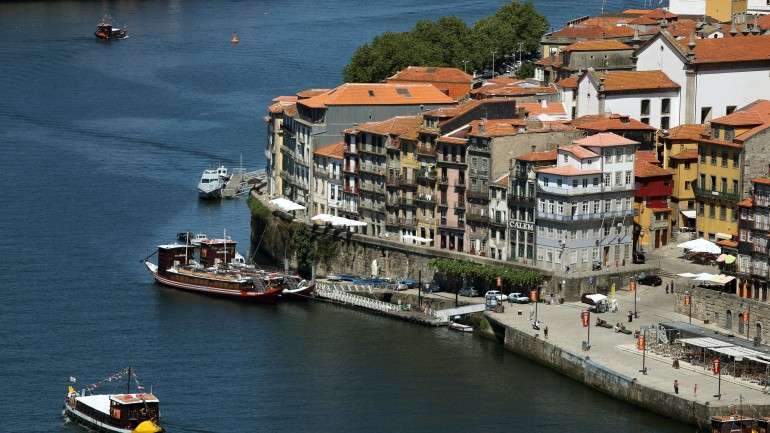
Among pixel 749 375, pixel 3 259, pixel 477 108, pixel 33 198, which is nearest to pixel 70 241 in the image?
pixel 3 259

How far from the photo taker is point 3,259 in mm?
137125

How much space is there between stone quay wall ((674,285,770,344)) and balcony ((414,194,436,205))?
1792 centimetres

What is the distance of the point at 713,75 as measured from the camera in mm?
142375

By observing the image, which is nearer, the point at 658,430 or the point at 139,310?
the point at 658,430

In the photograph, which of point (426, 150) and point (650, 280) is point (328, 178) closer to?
point (426, 150)

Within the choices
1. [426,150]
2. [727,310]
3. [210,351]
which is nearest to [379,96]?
[426,150]

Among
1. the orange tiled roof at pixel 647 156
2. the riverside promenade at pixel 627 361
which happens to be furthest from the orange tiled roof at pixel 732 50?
the riverside promenade at pixel 627 361

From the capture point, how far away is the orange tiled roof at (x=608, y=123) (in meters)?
132

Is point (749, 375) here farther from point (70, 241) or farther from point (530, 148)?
point (70, 241)

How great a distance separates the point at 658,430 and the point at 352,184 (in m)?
39.7

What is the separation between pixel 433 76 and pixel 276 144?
1315 cm

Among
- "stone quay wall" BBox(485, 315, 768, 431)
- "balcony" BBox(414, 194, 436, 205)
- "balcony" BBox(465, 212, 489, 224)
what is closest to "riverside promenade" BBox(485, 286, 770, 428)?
"stone quay wall" BBox(485, 315, 768, 431)

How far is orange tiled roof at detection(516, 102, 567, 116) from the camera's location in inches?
5502

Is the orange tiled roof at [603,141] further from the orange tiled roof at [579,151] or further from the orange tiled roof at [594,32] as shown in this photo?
the orange tiled roof at [594,32]
